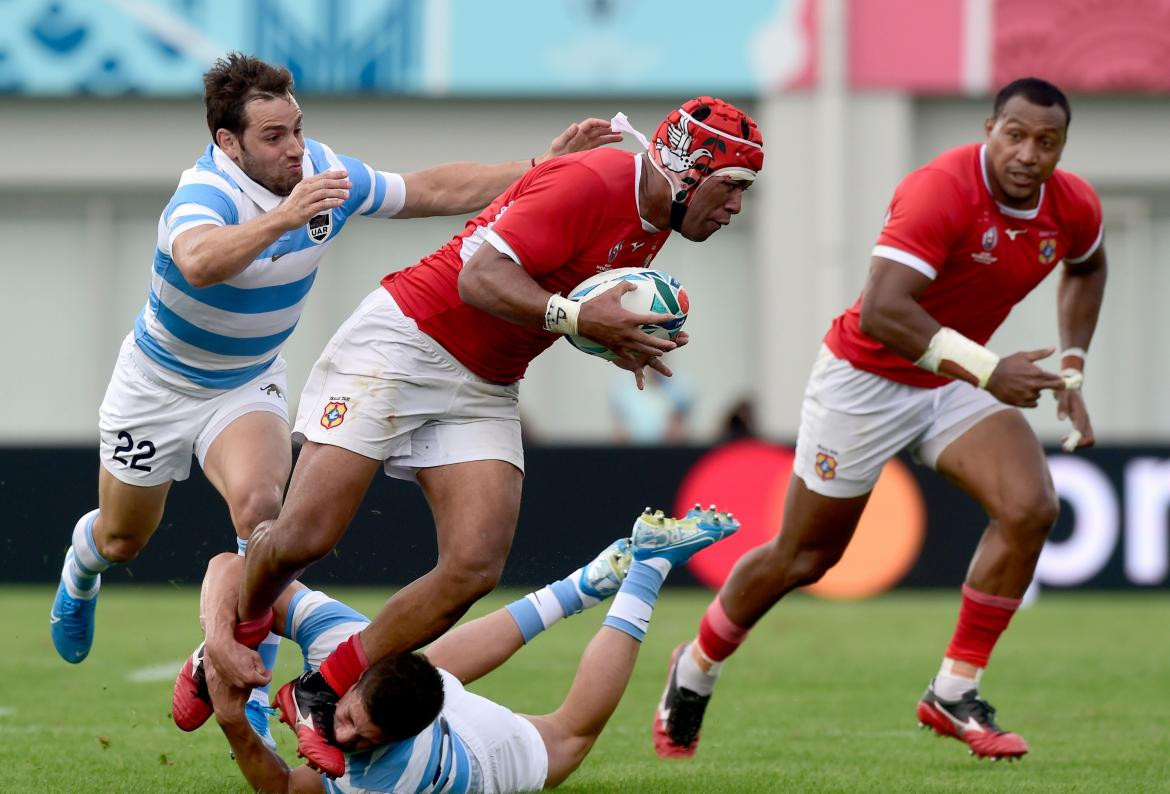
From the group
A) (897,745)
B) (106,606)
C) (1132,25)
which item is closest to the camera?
(897,745)

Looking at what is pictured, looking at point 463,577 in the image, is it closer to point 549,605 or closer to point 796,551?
point 549,605

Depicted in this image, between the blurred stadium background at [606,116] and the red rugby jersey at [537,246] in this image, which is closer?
the red rugby jersey at [537,246]

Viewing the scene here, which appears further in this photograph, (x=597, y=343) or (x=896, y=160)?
(x=896, y=160)

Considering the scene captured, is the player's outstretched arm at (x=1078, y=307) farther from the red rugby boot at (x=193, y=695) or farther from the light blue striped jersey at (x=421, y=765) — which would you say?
the red rugby boot at (x=193, y=695)

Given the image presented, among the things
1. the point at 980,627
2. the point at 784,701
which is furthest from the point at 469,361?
the point at 784,701

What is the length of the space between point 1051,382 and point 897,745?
1.78 m

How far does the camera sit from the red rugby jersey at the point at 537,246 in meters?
5.91

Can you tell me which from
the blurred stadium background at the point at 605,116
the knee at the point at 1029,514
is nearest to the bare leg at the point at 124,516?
the knee at the point at 1029,514

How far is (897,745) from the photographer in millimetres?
7215

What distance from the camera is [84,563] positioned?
761 cm

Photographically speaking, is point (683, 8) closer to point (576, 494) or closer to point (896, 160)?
point (896, 160)

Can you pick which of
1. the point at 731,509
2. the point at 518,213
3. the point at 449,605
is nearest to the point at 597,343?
the point at 518,213

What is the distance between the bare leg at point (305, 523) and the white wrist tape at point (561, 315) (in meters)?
0.84

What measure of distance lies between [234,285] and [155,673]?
3.43m
